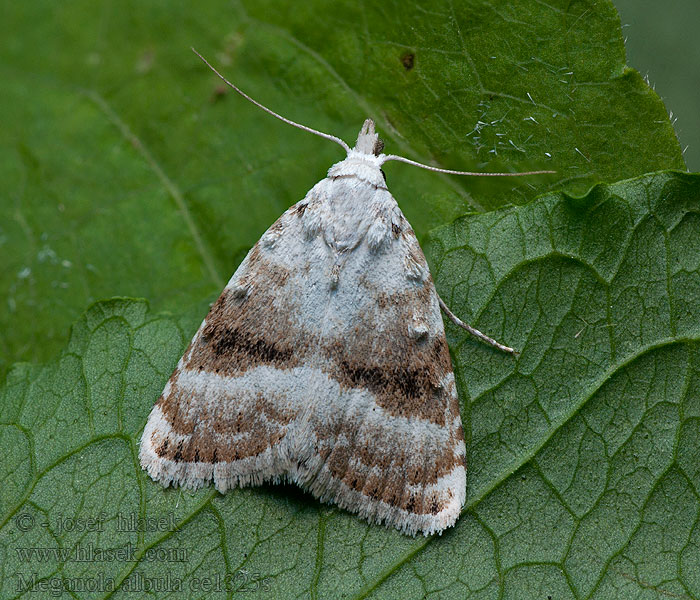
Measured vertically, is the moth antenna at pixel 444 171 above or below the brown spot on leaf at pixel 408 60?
below

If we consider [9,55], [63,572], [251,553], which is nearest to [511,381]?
[251,553]

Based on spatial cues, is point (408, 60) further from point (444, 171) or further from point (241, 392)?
point (241, 392)

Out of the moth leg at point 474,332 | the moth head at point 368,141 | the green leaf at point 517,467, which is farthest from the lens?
the moth head at point 368,141

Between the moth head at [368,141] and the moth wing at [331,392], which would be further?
the moth head at [368,141]

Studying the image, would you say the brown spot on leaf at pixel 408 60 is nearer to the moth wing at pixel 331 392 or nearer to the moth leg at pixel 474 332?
the moth wing at pixel 331 392

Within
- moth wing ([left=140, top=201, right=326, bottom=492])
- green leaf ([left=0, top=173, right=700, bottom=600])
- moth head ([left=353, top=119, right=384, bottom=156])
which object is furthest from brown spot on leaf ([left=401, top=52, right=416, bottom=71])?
moth wing ([left=140, top=201, right=326, bottom=492])

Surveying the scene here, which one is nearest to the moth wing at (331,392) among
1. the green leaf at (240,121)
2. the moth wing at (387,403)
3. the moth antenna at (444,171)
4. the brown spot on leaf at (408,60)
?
the moth wing at (387,403)

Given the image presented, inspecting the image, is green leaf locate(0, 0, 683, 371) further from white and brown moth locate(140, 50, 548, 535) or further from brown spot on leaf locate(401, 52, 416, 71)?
white and brown moth locate(140, 50, 548, 535)
